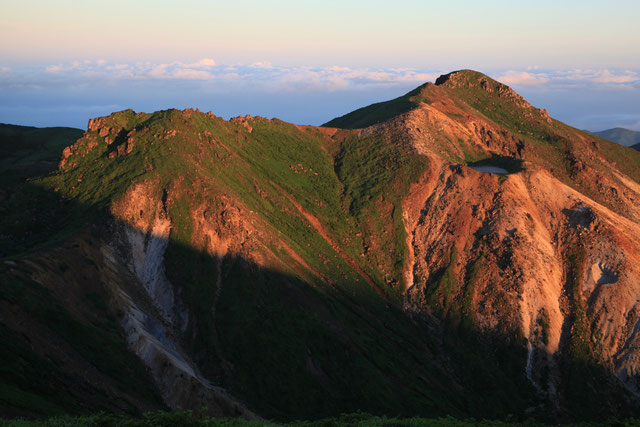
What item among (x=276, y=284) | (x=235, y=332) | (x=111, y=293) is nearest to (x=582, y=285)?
(x=276, y=284)

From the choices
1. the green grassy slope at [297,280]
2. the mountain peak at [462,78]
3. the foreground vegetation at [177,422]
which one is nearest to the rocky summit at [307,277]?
the green grassy slope at [297,280]

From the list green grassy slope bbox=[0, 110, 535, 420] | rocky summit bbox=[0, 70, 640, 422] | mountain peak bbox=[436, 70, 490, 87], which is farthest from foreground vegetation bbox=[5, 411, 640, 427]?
mountain peak bbox=[436, 70, 490, 87]

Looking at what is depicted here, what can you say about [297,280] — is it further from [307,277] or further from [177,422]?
[177,422]

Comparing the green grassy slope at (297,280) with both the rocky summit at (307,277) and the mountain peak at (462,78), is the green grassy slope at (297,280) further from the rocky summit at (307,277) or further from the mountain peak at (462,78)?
the mountain peak at (462,78)

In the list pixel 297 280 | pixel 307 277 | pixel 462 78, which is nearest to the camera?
pixel 297 280

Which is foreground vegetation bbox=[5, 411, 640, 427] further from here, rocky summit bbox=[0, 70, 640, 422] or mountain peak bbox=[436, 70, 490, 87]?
mountain peak bbox=[436, 70, 490, 87]

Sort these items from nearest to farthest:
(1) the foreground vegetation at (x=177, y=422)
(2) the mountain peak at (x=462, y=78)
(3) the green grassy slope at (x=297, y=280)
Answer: (1) the foreground vegetation at (x=177, y=422), (3) the green grassy slope at (x=297, y=280), (2) the mountain peak at (x=462, y=78)

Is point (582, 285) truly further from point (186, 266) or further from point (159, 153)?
point (159, 153)

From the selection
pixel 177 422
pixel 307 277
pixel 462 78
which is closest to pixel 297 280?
pixel 307 277
